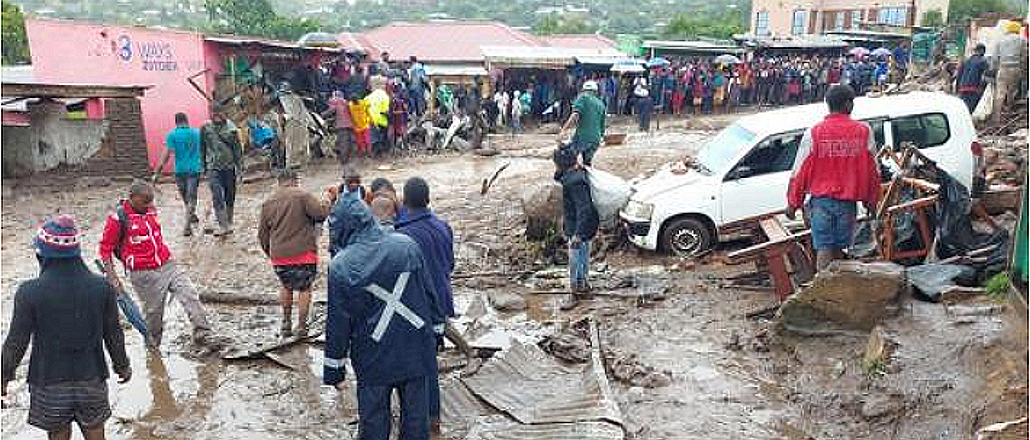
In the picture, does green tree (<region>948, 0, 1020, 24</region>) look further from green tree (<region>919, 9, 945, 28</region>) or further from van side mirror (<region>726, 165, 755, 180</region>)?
van side mirror (<region>726, 165, 755, 180</region>)

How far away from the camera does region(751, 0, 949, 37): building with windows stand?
5444 centimetres

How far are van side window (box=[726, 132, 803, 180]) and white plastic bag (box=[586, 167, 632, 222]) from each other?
116cm

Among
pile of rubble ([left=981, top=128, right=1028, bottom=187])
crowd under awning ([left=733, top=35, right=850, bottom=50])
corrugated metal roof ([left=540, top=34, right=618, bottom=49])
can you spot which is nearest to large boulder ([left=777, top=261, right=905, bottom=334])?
pile of rubble ([left=981, top=128, right=1028, bottom=187])

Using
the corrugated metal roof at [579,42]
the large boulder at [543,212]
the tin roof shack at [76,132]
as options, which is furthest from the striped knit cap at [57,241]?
the corrugated metal roof at [579,42]

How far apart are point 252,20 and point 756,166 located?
166 feet

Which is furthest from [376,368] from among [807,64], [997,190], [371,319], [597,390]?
[807,64]

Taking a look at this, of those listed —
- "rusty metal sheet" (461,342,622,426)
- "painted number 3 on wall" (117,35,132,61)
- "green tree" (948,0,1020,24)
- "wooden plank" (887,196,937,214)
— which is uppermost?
"green tree" (948,0,1020,24)

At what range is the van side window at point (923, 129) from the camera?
8.73m

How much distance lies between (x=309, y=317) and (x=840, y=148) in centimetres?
488

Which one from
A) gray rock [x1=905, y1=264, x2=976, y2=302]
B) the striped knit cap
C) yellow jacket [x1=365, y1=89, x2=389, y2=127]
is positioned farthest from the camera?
yellow jacket [x1=365, y1=89, x2=389, y2=127]

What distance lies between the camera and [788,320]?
6.47 metres

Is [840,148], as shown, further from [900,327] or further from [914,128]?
[914,128]

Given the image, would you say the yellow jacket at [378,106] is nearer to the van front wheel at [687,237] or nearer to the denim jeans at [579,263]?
the van front wheel at [687,237]

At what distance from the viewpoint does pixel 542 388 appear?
244 inches
